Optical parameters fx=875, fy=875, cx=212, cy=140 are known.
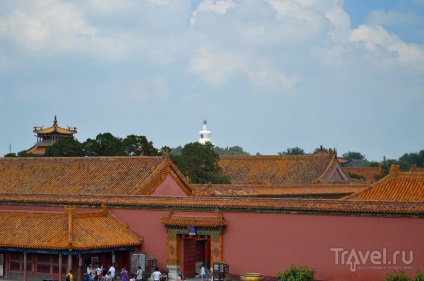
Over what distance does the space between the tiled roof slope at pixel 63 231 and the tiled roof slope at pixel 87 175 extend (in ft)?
12.3

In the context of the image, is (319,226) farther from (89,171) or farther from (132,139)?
(132,139)

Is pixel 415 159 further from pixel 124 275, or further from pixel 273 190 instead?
pixel 124 275

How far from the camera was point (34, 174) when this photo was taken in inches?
2098

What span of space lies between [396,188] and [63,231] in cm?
1719

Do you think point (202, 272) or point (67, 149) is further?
point (67, 149)

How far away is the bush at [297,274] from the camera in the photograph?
36750 millimetres

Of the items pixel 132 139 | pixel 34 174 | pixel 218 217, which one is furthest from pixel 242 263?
pixel 132 139

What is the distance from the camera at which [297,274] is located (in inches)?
1453

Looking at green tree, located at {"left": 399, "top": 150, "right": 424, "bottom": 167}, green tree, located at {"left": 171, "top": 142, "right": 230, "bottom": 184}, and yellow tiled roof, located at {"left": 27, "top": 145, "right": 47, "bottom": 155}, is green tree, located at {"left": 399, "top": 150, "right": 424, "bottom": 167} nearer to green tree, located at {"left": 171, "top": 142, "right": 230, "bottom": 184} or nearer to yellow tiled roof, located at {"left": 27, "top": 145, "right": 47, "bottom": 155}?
yellow tiled roof, located at {"left": 27, "top": 145, "right": 47, "bottom": 155}

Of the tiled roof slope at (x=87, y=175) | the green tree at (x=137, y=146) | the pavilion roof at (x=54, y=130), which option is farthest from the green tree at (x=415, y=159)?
the tiled roof slope at (x=87, y=175)

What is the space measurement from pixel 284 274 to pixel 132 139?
38444mm

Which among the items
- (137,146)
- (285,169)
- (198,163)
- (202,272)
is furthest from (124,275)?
(285,169)

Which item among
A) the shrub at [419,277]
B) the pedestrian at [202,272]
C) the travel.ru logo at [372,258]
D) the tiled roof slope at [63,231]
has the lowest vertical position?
the shrub at [419,277]

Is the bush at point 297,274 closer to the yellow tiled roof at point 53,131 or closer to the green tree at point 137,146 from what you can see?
the green tree at point 137,146
